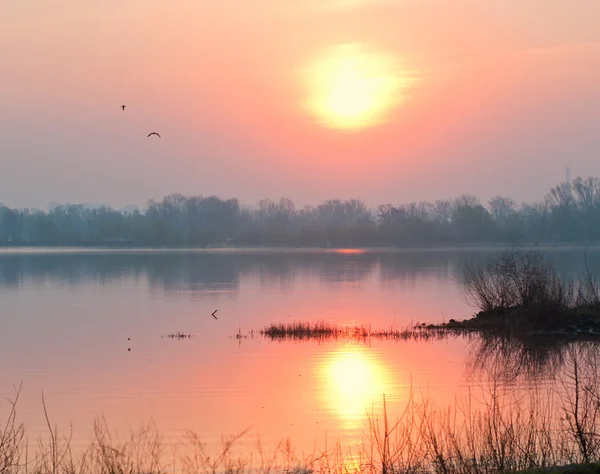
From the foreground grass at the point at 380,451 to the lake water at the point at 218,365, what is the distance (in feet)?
2.84

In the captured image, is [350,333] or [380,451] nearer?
[380,451]

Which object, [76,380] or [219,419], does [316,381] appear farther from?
[76,380]

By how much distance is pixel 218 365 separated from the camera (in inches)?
1077

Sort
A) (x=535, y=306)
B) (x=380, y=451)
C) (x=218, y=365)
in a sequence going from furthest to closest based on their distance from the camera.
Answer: (x=535, y=306) < (x=218, y=365) < (x=380, y=451)

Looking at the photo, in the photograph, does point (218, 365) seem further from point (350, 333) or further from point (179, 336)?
point (350, 333)

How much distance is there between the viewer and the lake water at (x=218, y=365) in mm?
19469

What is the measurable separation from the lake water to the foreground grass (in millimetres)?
865

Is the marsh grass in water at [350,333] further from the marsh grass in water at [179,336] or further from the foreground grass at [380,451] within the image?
the foreground grass at [380,451]

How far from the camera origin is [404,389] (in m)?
22.4

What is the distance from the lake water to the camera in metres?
19.5

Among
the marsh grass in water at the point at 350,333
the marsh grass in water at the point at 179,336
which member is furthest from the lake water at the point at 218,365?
the marsh grass in water at the point at 350,333

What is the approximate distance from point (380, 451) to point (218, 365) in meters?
13.2

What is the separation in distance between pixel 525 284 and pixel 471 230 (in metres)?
134

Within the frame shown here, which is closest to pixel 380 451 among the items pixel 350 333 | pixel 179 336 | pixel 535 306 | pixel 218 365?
pixel 218 365
